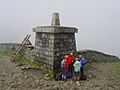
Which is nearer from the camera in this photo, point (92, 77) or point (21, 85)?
point (21, 85)

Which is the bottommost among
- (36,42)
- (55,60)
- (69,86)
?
(69,86)

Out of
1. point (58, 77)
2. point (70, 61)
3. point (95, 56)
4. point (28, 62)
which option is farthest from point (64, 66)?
point (95, 56)

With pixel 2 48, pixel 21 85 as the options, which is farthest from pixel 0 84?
pixel 2 48

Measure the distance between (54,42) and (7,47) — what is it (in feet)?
26.3

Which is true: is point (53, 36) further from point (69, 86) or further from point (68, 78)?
point (69, 86)

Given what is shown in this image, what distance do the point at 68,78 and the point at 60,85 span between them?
1.43m

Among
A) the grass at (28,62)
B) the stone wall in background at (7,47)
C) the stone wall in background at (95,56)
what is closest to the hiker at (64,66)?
the grass at (28,62)

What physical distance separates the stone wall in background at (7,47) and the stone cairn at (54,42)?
5.33m

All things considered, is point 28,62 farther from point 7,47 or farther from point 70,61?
point 7,47

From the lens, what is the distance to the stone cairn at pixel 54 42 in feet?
38.7

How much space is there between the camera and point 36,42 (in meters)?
13.4

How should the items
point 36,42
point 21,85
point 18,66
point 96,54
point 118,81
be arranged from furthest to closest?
point 96,54, point 36,42, point 18,66, point 118,81, point 21,85

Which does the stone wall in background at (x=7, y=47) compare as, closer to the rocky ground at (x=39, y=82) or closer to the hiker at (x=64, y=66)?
the rocky ground at (x=39, y=82)

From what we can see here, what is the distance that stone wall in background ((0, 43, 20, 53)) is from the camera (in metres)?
18.1
